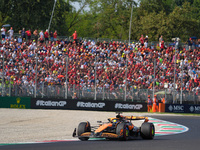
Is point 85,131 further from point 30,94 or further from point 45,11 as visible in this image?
point 45,11

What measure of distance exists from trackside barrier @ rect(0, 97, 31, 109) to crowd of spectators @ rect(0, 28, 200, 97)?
1.70 meters

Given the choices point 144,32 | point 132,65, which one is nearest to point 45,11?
point 144,32

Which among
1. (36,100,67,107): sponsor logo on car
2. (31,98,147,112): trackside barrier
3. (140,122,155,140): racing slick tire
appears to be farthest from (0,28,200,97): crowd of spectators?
(140,122,155,140): racing slick tire

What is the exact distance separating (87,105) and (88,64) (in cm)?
319

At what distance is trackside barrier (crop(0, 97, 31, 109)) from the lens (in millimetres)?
32419

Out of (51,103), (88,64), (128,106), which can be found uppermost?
(88,64)

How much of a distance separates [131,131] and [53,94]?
1727cm

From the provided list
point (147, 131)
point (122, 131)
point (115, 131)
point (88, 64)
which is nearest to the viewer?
point (122, 131)

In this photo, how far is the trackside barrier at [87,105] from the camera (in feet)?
107

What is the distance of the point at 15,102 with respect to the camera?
32.7 metres

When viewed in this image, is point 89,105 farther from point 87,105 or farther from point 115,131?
point 115,131

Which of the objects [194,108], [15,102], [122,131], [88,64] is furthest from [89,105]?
[122,131]

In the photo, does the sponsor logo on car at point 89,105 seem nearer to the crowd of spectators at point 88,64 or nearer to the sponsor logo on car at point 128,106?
the sponsor logo on car at point 128,106

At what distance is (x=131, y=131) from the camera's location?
14.9 m
